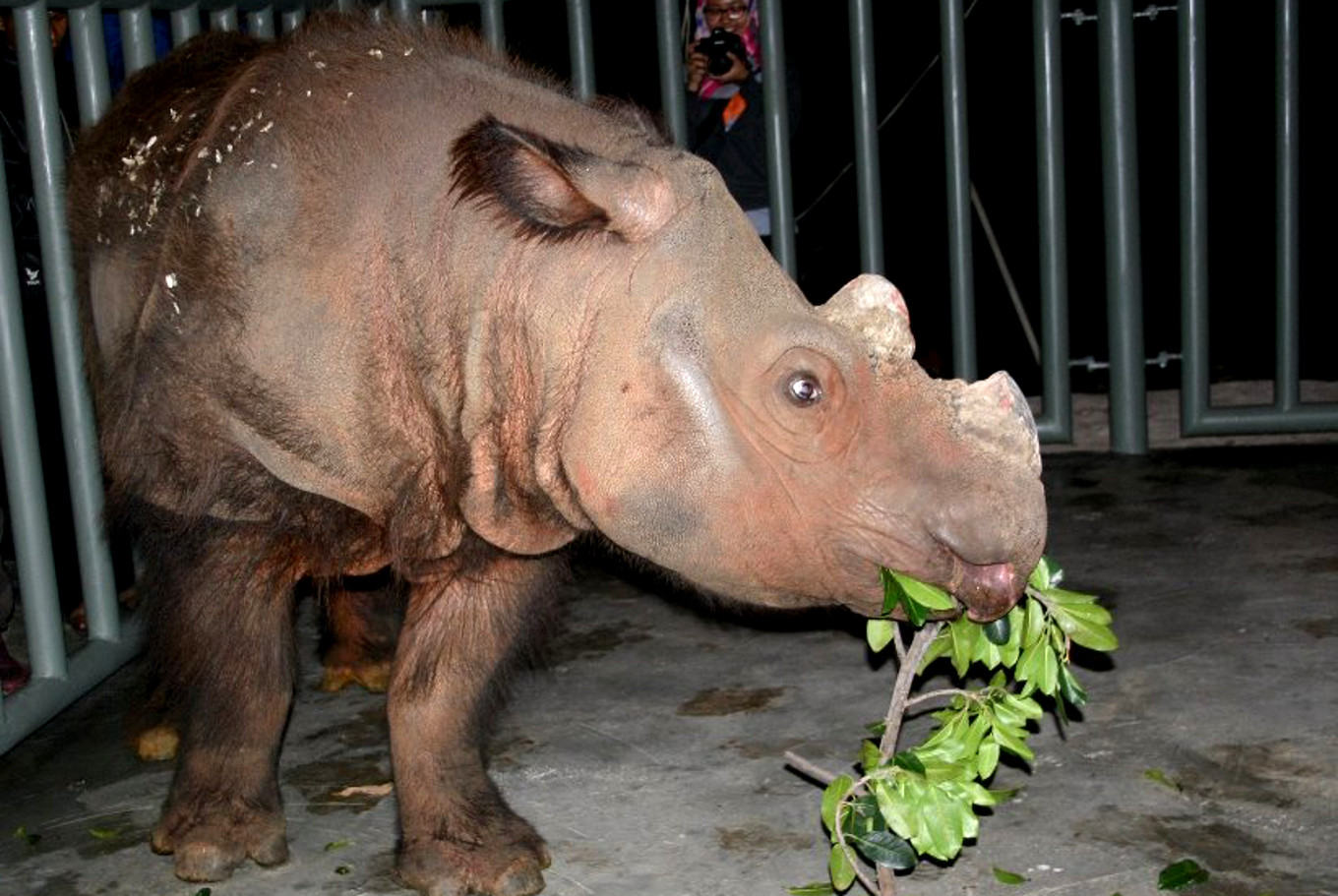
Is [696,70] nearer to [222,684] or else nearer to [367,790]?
[367,790]

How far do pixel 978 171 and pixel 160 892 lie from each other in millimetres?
8932

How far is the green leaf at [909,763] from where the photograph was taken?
11.5 ft

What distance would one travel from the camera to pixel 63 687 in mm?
5441

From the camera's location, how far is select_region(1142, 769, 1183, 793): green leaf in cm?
438

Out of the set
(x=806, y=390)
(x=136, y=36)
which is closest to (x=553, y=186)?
(x=806, y=390)

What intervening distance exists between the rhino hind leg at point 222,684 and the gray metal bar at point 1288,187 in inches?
187

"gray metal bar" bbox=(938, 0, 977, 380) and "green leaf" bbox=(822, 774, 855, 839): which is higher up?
"gray metal bar" bbox=(938, 0, 977, 380)

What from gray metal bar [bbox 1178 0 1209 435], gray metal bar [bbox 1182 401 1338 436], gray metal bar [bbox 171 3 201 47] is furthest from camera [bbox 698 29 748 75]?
gray metal bar [bbox 1182 401 1338 436]

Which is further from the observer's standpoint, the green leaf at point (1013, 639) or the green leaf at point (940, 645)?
the green leaf at point (940, 645)

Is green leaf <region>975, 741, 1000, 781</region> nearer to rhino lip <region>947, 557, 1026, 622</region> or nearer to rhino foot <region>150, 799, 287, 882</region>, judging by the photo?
rhino lip <region>947, 557, 1026, 622</region>

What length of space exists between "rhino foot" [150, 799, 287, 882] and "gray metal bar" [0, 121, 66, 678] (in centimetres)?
123

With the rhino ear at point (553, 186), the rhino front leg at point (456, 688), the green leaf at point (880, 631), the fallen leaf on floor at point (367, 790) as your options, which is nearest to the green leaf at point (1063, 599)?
the green leaf at point (880, 631)

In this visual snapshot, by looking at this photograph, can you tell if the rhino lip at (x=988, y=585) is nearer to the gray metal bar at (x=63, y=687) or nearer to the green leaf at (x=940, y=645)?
the green leaf at (x=940, y=645)

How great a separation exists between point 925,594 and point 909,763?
13.4 inches
